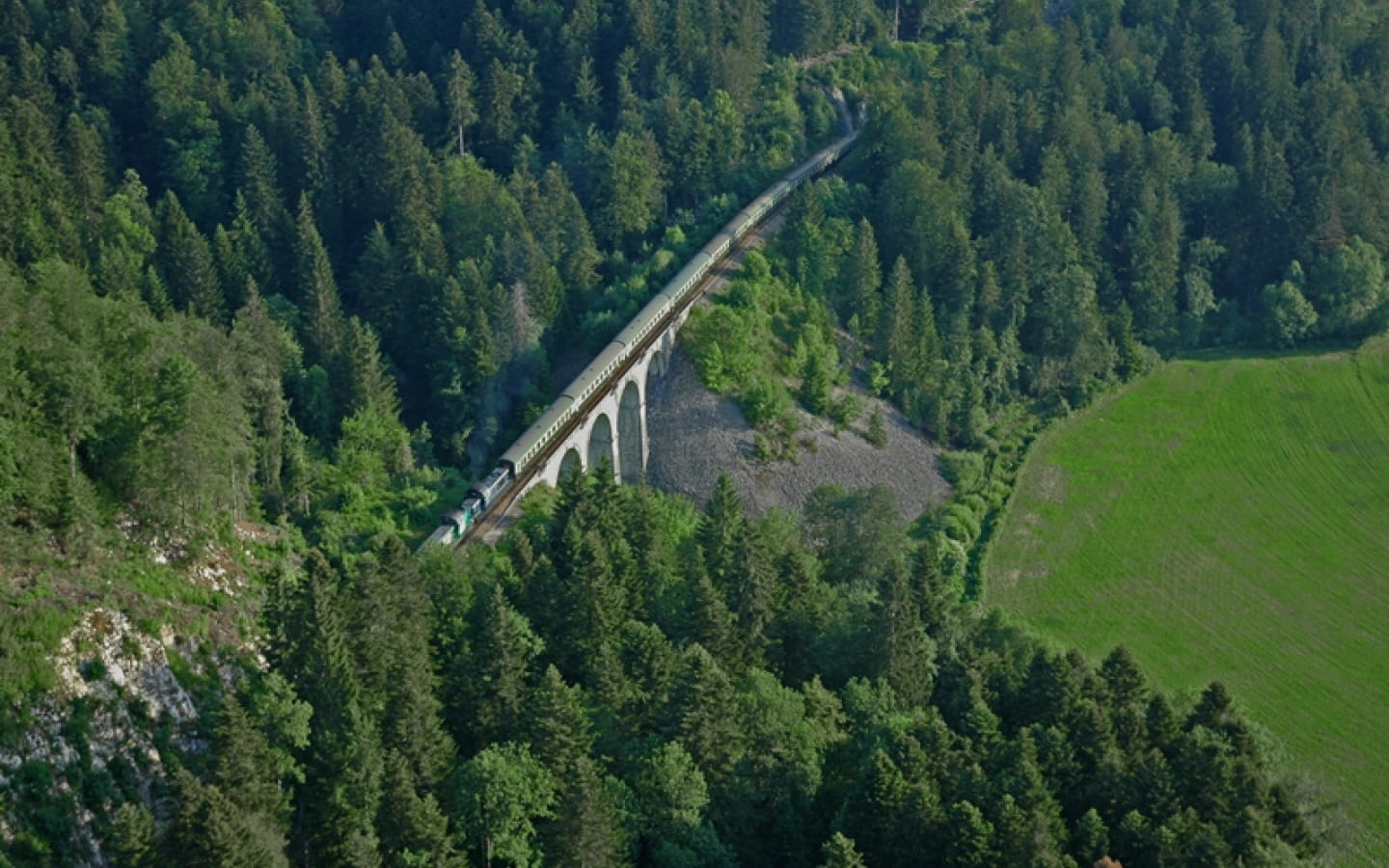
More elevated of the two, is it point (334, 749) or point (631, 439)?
point (334, 749)

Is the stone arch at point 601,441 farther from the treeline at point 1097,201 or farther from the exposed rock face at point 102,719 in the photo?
the exposed rock face at point 102,719

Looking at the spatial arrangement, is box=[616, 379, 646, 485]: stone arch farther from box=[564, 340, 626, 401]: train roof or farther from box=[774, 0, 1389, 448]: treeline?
box=[774, 0, 1389, 448]: treeline

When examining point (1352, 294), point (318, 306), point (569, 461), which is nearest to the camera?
point (569, 461)

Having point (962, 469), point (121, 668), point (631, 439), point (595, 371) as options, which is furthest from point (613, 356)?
point (121, 668)

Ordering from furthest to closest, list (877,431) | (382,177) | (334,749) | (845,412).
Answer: (382,177) < (877,431) < (845,412) < (334,749)

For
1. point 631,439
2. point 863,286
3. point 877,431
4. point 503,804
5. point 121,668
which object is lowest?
point 877,431

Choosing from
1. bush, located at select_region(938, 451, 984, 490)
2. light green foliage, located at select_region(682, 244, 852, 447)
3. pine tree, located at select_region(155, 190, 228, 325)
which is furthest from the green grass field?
pine tree, located at select_region(155, 190, 228, 325)

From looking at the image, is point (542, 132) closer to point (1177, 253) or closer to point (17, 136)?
point (17, 136)

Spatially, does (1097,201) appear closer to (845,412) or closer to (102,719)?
(845,412)
